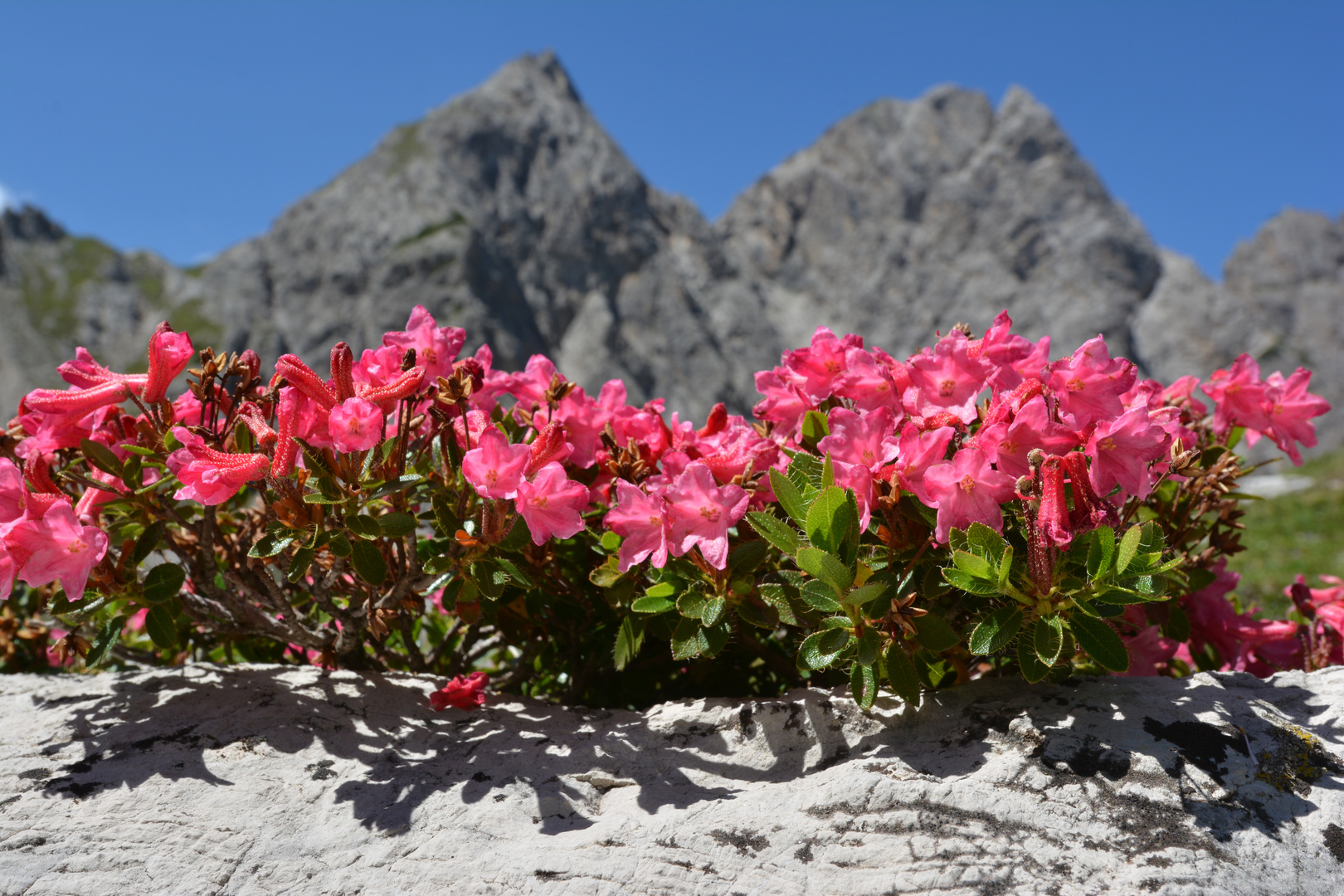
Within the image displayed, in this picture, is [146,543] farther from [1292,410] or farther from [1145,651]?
[1292,410]

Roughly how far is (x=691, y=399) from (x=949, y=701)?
69.0 metres

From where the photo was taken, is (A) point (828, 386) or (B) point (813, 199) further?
(B) point (813, 199)

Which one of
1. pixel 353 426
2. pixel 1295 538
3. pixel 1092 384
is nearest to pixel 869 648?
pixel 1092 384

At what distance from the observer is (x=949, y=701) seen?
1.77 metres

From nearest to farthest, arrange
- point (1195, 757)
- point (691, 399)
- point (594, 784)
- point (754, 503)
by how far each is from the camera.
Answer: point (1195, 757) → point (594, 784) → point (754, 503) → point (691, 399)

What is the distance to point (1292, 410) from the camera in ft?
6.91

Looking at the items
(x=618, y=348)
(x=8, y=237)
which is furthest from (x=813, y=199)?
(x=8, y=237)

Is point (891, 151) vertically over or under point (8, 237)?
over

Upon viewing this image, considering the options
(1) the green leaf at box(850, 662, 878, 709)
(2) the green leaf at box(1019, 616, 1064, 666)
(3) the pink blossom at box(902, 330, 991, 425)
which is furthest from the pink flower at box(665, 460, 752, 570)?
(2) the green leaf at box(1019, 616, 1064, 666)

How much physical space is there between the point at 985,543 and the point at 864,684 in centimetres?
37

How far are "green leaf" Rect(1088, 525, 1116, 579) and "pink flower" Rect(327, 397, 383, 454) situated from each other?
139cm

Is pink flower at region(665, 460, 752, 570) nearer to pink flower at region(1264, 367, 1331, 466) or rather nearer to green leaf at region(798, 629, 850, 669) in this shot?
green leaf at region(798, 629, 850, 669)

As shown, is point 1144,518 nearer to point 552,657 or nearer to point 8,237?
point 552,657

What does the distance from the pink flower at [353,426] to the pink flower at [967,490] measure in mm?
1103
